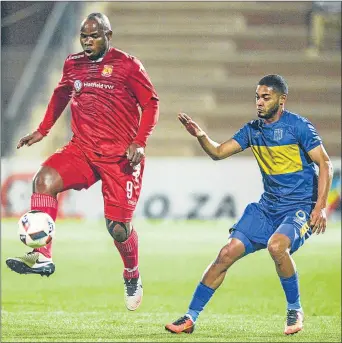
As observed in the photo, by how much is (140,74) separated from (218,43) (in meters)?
17.1

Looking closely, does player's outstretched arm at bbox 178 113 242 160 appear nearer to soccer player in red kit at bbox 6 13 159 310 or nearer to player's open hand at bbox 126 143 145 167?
soccer player in red kit at bbox 6 13 159 310

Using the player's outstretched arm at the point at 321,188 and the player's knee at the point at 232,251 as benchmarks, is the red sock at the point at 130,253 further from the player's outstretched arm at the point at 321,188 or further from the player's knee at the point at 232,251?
the player's outstretched arm at the point at 321,188

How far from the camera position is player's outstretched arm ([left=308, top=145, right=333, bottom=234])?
17.6ft

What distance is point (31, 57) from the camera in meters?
17.7

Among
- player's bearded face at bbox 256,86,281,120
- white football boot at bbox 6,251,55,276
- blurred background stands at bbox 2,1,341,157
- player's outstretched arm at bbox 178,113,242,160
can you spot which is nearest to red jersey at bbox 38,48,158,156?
player's outstretched arm at bbox 178,113,242,160

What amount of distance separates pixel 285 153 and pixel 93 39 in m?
1.43

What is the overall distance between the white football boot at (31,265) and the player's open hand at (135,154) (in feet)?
2.12

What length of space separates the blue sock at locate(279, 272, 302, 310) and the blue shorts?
164mm

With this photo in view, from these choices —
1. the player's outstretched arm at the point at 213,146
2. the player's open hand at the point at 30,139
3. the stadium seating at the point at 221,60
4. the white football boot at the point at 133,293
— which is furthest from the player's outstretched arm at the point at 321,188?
the stadium seating at the point at 221,60

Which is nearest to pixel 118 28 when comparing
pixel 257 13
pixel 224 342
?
pixel 257 13

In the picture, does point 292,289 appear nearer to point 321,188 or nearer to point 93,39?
point 321,188

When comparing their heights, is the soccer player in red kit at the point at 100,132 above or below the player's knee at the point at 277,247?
above

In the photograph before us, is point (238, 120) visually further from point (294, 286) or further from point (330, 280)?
point (294, 286)

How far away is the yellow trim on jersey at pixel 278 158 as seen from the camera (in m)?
5.59
